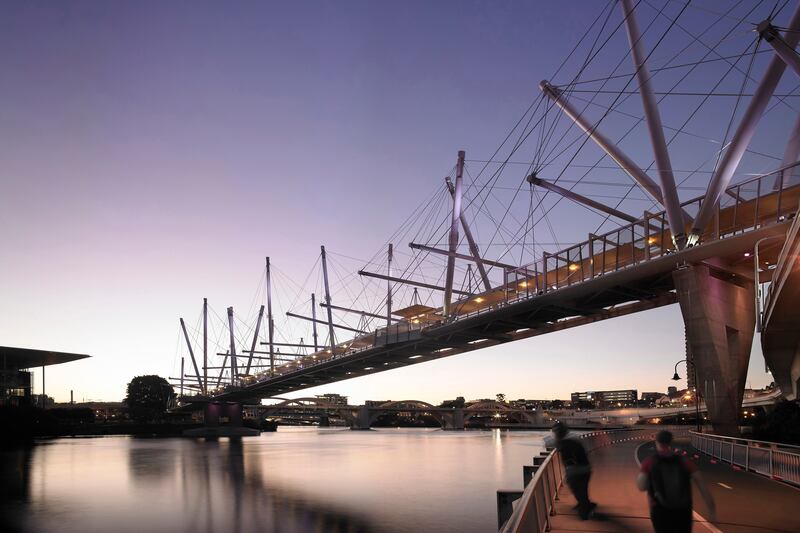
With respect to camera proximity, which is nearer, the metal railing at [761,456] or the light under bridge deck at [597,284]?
the metal railing at [761,456]

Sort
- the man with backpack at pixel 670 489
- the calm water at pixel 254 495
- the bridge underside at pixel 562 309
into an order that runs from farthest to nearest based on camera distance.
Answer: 1. the bridge underside at pixel 562 309
2. the calm water at pixel 254 495
3. the man with backpack at pixel 670 489

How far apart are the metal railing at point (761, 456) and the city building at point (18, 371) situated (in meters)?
92.0

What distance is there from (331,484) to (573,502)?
26207 mm

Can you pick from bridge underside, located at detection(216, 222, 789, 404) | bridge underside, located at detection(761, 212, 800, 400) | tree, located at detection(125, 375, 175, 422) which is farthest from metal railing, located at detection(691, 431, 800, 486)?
tree, located at detection(125, 375, 175, 422)

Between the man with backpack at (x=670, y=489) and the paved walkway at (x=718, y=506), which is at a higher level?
the man with backpack at (x=670, y=489)

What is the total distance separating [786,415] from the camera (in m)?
27.8

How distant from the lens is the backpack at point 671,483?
755 cm

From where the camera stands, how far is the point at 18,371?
100 m

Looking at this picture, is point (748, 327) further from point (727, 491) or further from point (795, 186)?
point (727, 491)

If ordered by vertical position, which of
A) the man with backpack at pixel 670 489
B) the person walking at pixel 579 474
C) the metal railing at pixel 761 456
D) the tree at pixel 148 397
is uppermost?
the man with backpack at pixel 670 489

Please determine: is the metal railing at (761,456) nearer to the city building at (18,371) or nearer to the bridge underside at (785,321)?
the bridge underside at (785,321)

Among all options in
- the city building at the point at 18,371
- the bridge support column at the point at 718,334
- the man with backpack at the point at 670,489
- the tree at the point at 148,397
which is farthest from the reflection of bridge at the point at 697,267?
the tree at the point at 148,397

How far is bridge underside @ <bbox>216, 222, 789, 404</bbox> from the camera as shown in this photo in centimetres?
3272

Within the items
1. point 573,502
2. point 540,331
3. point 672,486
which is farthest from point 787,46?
point 540,331
